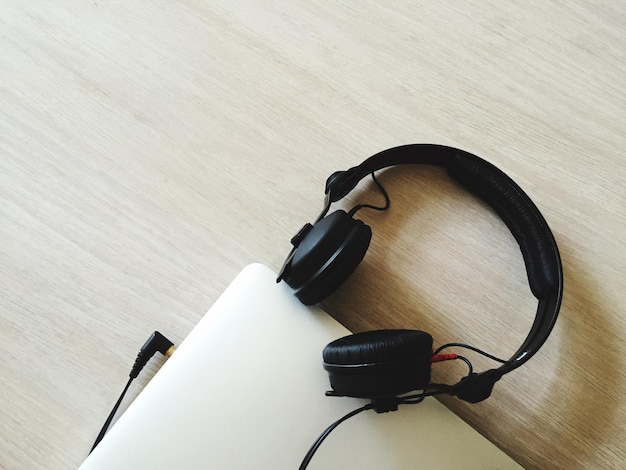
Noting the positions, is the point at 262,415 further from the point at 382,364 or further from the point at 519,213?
the point at 519,213

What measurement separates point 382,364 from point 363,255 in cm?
14

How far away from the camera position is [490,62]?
74cm

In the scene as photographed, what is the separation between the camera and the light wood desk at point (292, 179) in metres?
0.66

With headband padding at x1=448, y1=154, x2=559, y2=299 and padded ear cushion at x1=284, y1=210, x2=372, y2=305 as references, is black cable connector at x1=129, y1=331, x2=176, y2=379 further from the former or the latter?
headband padding at x1=448, y1=154, x2=559, y2=299

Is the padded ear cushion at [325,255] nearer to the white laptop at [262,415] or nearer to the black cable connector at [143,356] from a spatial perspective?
the white laptop at [262,415]

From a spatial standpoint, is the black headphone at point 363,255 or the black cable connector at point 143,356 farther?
the black cable connector at point 143,356

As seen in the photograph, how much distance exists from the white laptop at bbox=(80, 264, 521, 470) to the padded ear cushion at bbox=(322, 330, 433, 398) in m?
0.06

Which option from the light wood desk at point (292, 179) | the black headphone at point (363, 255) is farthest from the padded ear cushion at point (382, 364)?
the light wood desk at point (292, 179)

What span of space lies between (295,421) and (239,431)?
0.06m

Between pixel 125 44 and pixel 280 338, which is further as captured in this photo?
pixel 125 44

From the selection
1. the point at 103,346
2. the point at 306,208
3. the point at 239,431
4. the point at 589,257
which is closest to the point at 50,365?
the point at 103,346

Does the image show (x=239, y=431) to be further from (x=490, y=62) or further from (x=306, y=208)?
(x=490, y=62)

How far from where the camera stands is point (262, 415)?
59 centimetres

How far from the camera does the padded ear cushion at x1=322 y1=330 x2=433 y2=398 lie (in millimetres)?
535
